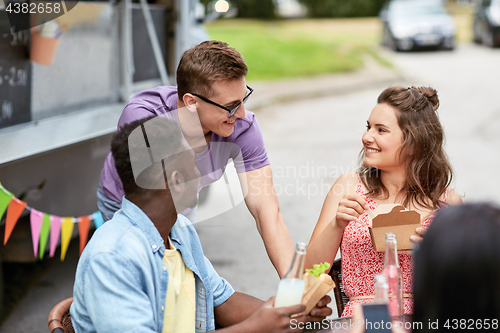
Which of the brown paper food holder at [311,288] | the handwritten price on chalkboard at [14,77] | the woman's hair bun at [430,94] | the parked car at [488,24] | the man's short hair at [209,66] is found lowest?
the parked car at [488,24]

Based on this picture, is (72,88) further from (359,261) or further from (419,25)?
(419,25)

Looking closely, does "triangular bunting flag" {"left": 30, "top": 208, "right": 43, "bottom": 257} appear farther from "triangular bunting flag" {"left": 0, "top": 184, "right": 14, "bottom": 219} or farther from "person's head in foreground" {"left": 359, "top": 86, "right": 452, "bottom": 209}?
"person's head in foreground" {"left": 359, "top": 86, "right": 452, "bottom": 209}

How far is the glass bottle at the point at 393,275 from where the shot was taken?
1.62 meters

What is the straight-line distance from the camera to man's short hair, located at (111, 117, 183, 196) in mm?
1563

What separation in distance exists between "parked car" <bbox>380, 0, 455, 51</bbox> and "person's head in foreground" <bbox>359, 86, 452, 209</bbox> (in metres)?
13.6

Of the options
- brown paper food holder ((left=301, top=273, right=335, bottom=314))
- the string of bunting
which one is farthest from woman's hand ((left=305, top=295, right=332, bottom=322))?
the string of bunting

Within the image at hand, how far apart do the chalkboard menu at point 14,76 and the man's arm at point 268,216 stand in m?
1.67

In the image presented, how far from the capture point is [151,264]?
1.58m

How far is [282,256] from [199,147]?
633mm

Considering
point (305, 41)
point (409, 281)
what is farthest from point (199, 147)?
point (305, 41)

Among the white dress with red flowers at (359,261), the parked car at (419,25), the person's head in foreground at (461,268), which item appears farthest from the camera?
the parked car at (419,25)

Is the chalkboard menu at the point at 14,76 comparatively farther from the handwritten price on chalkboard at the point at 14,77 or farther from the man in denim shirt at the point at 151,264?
the man in denim shirt at the point at 151,264

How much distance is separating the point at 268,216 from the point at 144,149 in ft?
2.94

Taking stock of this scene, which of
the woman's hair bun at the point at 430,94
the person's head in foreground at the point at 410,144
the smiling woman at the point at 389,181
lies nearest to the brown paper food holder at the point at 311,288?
the smiling woman at the point at 389,181
